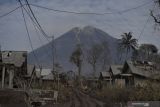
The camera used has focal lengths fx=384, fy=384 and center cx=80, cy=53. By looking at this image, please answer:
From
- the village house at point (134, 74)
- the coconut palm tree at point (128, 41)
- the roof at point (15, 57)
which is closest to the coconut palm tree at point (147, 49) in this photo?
the coconut palm tree at point (128, 41)

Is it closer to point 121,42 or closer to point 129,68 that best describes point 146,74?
point 129,68

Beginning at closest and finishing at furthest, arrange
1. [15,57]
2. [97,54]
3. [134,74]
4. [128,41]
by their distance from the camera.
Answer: [15,57] < [134,74] < [128,41] < [97,54]

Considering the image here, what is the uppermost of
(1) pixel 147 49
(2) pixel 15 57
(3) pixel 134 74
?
(1) pixel 147 49

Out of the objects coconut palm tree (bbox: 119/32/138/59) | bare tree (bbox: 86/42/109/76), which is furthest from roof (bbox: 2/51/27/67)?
bare tree (bbox: 86/42/109/76)

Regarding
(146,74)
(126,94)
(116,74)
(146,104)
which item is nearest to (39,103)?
(126,94)

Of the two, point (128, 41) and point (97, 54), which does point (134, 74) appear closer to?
point (128, 41)

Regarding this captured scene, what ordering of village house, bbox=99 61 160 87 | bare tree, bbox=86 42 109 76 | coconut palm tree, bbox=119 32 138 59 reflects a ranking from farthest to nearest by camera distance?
bare tree, bbox=86 42 109 76 < coconut palm tree, bbox=119 32 138 59 < village house, bbox=99 61 160 87

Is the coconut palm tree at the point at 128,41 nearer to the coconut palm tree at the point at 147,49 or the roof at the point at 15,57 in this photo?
the coconut palm tree at the point at 147,49

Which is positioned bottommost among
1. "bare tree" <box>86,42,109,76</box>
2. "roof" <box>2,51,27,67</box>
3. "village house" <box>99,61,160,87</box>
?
"village house" <box>99,61,160,87</box>

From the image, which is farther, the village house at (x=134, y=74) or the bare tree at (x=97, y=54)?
the bare tree at (x=97, y=54)

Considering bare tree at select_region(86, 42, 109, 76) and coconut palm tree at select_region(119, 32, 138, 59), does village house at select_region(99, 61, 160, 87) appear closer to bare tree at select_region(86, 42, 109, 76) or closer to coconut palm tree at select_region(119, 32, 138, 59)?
coconut palm tree at select_region(119, 32, 138, 59)

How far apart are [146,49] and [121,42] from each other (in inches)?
823

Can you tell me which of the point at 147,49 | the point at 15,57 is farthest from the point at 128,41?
the point at 15,57

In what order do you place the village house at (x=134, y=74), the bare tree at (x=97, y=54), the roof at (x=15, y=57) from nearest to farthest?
the roof at (x=15, y=57) → the village house at (x=134, y=74) → the bare tree at (x=97, y=54)
